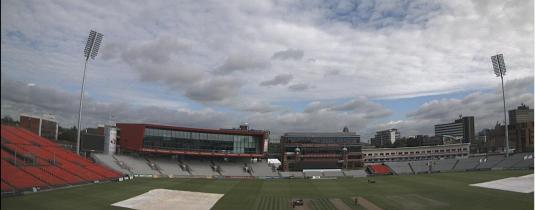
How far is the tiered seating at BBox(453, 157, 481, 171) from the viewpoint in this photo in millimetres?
96613

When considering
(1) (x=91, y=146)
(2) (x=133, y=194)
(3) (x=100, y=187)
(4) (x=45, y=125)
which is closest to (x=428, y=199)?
(2) (x=133, y=194)

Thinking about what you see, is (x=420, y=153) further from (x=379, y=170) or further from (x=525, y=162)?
(x=525, y=162)

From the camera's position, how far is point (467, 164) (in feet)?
325

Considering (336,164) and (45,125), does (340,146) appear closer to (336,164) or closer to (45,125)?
(336,164)

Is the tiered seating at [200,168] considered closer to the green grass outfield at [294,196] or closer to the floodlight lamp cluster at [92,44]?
the green grass outfield at [294,196]

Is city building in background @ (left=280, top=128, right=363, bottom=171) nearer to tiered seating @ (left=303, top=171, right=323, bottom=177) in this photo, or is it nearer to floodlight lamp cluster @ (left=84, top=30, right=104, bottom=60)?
tiered seating @ (left=303, top=171, right=323, bottom=177)

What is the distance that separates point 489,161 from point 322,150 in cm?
4457

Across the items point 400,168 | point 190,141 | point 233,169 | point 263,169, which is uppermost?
point 190,141

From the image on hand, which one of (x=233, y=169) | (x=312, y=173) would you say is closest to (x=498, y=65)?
(x=312, y=173)

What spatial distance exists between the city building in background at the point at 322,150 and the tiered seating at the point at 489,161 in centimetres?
3562

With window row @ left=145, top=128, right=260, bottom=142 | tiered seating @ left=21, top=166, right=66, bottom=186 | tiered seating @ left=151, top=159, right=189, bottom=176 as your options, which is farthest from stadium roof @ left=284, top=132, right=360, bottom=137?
tiered seating @ left=21, top=166, right=66, bottom=186

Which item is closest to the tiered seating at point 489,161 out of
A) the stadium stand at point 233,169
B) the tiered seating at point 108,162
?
the stadium stand at point 233,169

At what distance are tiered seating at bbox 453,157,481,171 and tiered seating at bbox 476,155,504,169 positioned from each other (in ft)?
3.80

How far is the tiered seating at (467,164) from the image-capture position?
9661 cm
